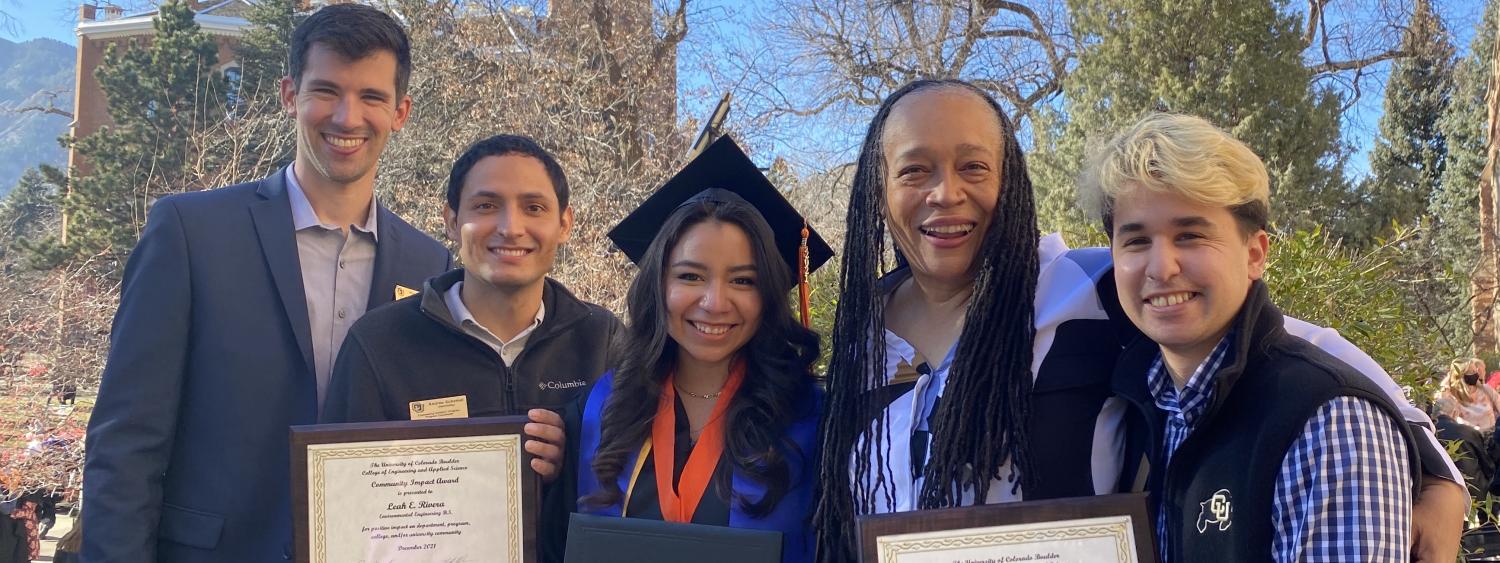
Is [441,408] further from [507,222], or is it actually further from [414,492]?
[507,222]

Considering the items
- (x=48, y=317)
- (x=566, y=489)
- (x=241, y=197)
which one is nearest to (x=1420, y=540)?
(x=566, y=489)

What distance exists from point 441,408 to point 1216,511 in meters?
1.88

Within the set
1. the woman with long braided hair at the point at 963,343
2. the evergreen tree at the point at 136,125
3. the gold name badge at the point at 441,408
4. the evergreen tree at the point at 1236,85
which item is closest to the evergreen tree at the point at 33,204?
the evergreen tree at the point at 136,125

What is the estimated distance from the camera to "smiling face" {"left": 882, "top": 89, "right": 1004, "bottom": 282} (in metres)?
2.29

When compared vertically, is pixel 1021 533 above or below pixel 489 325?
below

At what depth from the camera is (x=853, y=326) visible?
2523mm

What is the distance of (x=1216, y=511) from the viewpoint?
72.4 inches

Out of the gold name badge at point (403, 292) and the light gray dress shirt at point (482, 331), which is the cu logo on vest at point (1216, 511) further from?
the gold name badge at point (403, 292)

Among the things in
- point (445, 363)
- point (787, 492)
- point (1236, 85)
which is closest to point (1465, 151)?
point (1236, 85)

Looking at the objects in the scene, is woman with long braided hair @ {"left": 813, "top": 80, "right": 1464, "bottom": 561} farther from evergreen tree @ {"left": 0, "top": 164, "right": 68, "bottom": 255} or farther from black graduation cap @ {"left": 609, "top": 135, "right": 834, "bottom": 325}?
evergreen tree @ {"left": 0, "top": 164, "right": 68, "bottom": 255}

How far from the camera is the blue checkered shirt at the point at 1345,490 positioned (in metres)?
1.67

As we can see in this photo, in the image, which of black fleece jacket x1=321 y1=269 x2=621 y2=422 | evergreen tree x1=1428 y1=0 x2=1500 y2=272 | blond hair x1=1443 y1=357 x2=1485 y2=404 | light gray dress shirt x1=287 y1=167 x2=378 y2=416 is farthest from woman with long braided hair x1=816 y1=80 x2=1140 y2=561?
evergreen tree x1=1428 y1=0 x2=1500 y2=272

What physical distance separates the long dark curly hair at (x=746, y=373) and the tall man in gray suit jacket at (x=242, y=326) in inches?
35.3

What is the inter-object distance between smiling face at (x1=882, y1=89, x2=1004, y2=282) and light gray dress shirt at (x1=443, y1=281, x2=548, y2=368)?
3.86ft
